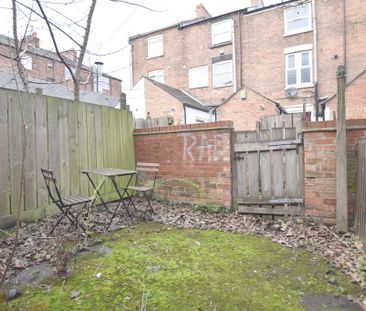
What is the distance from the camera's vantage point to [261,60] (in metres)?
18.3

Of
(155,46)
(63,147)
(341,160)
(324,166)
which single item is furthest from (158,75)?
(341,160)

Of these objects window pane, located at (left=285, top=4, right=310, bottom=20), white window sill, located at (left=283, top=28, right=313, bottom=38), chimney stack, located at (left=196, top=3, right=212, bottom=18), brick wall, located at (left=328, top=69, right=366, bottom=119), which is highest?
chimney stack, located at (left=196, top=3, right=212, bottom=18)

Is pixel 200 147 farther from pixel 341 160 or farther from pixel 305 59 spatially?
pixel 305 59

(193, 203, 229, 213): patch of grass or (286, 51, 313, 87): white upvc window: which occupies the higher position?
(286, 51, 313, 87): white upvc window

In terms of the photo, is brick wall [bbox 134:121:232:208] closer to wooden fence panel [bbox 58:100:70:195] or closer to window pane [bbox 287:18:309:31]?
wooden fence panel [bbox 58:100:70:195]

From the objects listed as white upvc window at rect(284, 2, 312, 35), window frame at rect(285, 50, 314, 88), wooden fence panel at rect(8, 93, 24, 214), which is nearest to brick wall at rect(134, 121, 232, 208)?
wooden fence panel at rect(8, 93, 24, 214)

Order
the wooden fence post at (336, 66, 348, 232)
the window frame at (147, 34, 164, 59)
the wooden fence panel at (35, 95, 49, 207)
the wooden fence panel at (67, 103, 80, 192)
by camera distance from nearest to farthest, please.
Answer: the wooden fence post at (336, 66, 348, 232) < the wooden fence panel at (35, 95, 49, 207) < the wooden fence panel at (67, 103, 80, 192) < the window frame at (147, 34, 164, 59)

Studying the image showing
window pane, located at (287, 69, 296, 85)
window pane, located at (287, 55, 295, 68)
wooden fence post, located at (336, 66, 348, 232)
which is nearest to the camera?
wooden fence post, located at (336, 66, 348, 232)

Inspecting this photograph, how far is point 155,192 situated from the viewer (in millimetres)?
6129

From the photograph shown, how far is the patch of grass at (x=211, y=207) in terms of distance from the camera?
5.18 meters

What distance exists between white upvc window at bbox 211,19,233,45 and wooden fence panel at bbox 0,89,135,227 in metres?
15.7

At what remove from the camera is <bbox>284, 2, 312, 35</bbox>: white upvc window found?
658 inches

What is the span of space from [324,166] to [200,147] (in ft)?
7.17

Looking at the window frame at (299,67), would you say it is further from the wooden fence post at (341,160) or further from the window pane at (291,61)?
the wooden fence post at (341,160)
